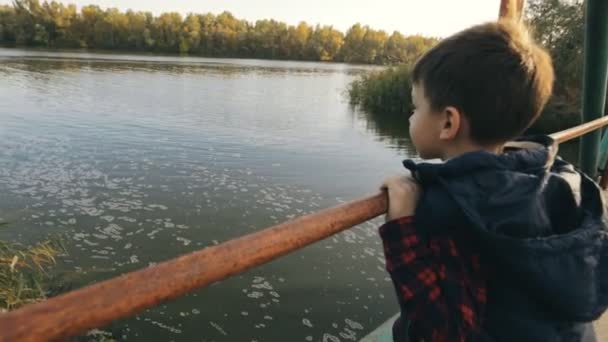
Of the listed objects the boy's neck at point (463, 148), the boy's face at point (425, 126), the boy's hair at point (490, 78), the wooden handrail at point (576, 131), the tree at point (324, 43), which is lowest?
the wooden handrail at point (576, 131)

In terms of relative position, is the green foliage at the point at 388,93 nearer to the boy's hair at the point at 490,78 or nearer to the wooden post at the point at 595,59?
the wooden post at the point at 595,59

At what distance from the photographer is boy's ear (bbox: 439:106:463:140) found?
53.3 inches

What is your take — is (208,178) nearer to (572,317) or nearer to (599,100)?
(599,100)

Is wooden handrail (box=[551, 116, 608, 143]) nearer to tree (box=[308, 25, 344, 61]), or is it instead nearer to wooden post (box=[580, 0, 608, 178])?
wooden post (box=[580, 0, 608, 178])

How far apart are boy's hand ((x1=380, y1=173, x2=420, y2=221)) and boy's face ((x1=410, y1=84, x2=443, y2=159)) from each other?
17 centimetres

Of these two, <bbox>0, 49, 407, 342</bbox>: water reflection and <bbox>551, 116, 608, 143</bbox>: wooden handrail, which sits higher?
<bbox>551, 116, 608, 143</bbox>: wooden handrail

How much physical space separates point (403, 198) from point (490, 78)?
42 centimetres

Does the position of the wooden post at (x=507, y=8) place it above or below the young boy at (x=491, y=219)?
above

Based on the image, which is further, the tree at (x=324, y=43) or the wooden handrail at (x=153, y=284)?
the tree at (x=324, y=43)

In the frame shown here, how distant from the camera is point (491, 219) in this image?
1169 millimetres

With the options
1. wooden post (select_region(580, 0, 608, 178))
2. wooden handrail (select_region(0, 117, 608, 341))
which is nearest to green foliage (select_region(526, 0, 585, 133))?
wooden post (select_region(580, 0, 608, 178))

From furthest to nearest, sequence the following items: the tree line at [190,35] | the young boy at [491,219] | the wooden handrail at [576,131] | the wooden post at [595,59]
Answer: the tree line at [190,35]
the wooden post at [595,59]
the wooden handrail at [576,131]
the young boy at [491,219]

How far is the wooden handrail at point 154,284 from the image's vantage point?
0.71 meters

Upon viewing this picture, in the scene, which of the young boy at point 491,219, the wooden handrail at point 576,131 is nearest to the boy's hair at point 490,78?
the young boy at point 491,219
